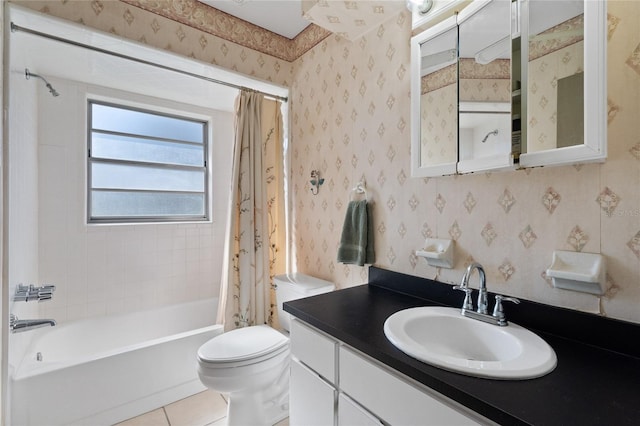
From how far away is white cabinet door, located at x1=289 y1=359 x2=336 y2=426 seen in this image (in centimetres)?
106

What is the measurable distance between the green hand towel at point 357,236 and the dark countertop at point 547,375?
341mm

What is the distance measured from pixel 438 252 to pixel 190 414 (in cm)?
169

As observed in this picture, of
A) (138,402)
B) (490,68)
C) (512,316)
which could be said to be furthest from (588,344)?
(138,402)

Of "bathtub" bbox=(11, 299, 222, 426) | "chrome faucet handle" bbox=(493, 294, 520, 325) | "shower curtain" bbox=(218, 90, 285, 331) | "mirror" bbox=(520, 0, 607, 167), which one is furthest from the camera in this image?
"shower curtain" bbox=(218, 90, 285, 331)

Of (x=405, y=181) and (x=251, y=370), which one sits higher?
(x=405, y=181)

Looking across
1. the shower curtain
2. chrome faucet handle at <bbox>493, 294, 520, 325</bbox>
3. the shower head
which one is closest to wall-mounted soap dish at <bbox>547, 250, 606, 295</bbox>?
chrome faucet handle at <bbox>493, 294, 520, 325</bbox>

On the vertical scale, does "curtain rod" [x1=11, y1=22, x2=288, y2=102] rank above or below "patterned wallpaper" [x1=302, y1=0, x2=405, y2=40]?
below

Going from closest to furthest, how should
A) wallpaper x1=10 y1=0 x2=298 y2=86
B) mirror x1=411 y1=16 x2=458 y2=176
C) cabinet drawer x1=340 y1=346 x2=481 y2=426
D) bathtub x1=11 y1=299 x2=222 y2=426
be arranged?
cabinet drawer x1=340 y1=346 x2=481 y2=426
mirror x1=411 y1=16 x2=458 y2=176
bathtub x1=11 y1=299 x2=222 y2=426
wallpaper x1=10 y1=0 x2=298 y2=86

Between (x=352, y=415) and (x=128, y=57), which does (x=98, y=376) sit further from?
(x=128, y=57)

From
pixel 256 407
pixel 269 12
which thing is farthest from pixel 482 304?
pixel 269 12

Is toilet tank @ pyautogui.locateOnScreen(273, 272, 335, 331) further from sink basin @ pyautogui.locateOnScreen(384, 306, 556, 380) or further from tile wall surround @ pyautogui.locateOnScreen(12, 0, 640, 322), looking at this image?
sink basin @ pyautogui.locateOnScreen(384, 306, 556, 380)

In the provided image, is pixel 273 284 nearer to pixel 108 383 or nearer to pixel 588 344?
pixel 108 383

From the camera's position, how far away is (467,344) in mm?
1038

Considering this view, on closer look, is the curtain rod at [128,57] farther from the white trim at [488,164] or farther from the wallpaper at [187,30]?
the white trim at [488,164]
